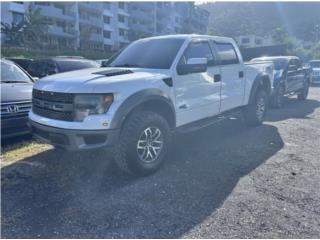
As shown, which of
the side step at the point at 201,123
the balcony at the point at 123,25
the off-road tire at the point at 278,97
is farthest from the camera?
the balcony at the point at 123,25

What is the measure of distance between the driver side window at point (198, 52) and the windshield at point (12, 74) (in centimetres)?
319

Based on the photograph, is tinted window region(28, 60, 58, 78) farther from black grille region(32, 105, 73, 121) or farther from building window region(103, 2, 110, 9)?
building window region(103, 2, 110, 9)

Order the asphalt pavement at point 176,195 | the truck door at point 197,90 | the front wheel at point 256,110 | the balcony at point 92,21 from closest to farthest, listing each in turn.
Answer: the asphalt pavement at point 176,195 < the truck door at point 197,90 < the front wheel at point 256,110 < the balcony at point 92,21

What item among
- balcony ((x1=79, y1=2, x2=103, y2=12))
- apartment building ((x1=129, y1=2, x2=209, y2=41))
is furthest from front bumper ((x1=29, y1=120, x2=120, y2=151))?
apartment building ((x1=129, y1=2, x2=209, y2=41))

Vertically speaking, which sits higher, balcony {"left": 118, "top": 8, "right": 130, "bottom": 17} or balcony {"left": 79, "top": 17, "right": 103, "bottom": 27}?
balcony {"left": 118, "top": 8, "right": 130, "bottom": 17}

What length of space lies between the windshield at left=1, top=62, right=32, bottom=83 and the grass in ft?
4.07

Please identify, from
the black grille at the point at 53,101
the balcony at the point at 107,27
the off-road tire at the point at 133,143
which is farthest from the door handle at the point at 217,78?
the balcony at the point at 107,27

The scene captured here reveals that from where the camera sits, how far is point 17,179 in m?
3.96

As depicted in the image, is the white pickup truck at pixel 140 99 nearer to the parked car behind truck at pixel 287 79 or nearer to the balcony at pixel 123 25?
the parked car behind truck at pixel 287 79

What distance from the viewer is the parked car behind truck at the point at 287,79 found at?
9.41 metres

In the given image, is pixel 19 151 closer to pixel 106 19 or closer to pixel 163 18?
pixel 106 19

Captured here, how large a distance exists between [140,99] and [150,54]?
129 cm

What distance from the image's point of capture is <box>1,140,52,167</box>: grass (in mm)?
4613

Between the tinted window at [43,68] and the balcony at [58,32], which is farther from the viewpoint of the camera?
the balcony at [58,32]
